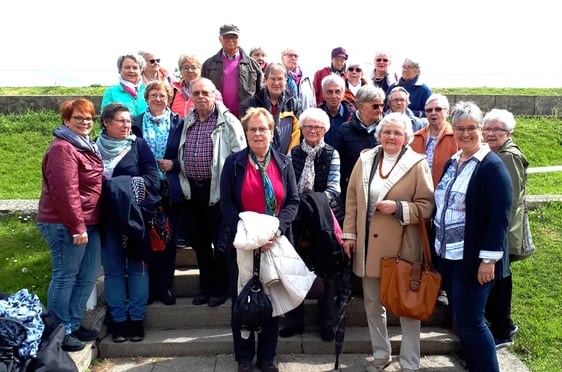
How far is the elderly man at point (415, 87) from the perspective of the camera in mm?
5875

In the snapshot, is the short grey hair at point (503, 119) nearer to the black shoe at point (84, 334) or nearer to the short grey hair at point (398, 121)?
the short grey hair at point (398, 121)

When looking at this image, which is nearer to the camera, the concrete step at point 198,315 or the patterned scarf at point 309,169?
the patterned scarf at point 309,169

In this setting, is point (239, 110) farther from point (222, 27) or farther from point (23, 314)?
point (23, 314)

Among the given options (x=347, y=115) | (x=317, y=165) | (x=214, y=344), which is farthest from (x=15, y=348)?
(x=347, y=115)

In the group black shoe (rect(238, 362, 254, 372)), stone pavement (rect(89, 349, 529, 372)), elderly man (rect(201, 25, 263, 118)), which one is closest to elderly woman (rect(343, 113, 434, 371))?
stone pavement (rect(89, 349, 529, 372))

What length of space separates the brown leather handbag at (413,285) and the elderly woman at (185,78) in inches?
111

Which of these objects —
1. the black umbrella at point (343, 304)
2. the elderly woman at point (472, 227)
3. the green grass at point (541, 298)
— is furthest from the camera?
the green grass at point (541, 298)

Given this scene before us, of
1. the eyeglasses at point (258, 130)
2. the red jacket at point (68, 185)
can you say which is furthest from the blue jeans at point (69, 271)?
the eyeglasses at point (258, 130)

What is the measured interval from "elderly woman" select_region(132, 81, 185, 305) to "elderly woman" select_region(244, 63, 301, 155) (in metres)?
0.87

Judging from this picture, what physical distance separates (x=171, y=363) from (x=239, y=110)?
2594 millimetres

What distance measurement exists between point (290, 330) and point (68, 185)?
7.44 ft

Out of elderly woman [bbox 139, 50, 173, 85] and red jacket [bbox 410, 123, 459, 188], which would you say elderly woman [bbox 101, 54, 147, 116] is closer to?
elderly woman [bbox 139, 50, 173, 85]

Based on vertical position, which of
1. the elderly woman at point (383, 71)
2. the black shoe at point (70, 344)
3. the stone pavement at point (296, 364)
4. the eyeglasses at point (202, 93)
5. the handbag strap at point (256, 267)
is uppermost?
the elderly woman at point (383, 71)

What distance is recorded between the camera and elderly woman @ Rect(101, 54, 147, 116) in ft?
16.8
